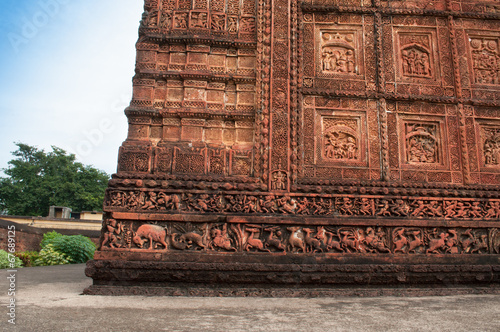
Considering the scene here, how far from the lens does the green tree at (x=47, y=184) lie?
112ft

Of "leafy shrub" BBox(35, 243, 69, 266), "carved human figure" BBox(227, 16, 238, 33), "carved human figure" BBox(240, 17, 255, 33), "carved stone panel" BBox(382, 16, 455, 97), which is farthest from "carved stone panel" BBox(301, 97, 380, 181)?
"leafy shrub" BBox(35, 243, 69, 266)

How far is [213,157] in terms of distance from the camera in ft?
18.3

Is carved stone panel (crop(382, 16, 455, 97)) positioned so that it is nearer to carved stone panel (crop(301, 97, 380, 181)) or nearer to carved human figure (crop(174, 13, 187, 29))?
carved stone panel (crop(301, 97, 380, 181))

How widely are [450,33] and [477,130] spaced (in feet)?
6.08

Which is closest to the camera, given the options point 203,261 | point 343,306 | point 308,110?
point 343,306

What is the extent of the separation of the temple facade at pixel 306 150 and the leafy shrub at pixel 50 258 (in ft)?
23.5

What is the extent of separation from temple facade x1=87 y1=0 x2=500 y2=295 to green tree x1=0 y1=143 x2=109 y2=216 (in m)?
33.2

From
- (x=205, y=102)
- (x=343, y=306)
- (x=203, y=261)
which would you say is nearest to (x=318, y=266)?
(x=343, y=306)

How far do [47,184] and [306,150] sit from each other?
3575 cm

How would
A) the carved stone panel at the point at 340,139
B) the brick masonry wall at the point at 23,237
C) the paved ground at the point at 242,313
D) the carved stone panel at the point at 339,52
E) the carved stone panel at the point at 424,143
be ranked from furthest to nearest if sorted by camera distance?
the brick masonry wall at the point at 23,237 → the carved stone panel at the point at 339,52 → the carved stone panel at the point at 424,143 → the carved stone panel at the point at 340,139 → the paved ground at the point at 242,313

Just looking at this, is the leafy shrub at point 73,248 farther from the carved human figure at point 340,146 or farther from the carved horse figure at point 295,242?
the carved human figure at point 340,146

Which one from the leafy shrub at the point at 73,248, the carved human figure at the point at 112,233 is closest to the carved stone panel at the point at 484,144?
the carved human figure at the point at 112,233

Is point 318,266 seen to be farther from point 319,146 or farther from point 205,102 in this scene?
point 205,102

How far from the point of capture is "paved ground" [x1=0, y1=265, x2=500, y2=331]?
10.3 feet
